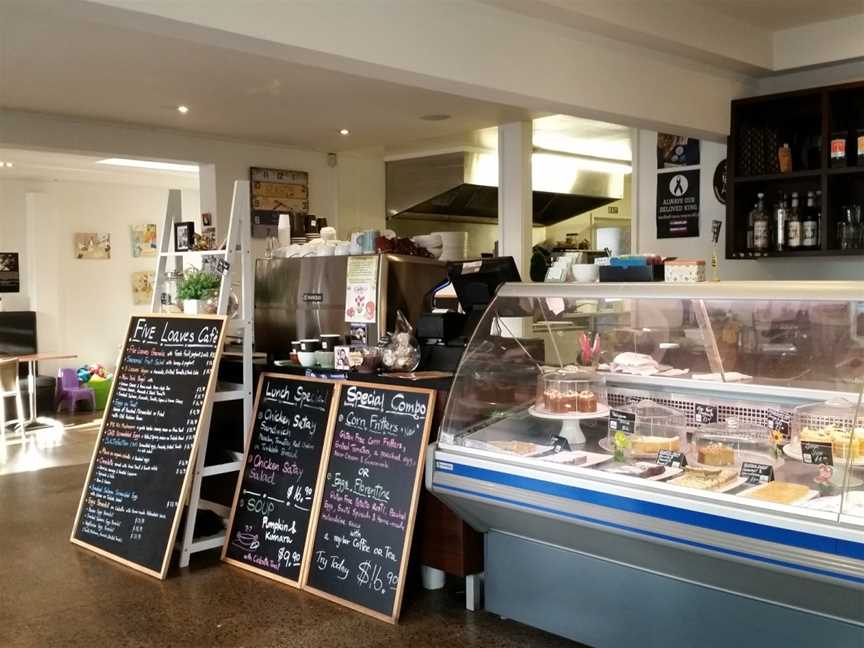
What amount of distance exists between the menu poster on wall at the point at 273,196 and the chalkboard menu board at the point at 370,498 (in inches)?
172

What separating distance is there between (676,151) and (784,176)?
0.90 metres

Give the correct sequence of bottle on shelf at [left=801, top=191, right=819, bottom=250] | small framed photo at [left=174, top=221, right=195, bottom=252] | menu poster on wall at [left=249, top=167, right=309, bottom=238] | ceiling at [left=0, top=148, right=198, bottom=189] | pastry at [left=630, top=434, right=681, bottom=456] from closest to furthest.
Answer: pastry at [left=630, top=434, right=681, bottom=456], small framed photo at [left=174, top=221, right=195, bottom=252], bottle on shelf at [left=801, top=191, right=819, bottom=250], menu poster on wall at [left=249, top=167, right=309, bottom=238], ceiling at [left=0, top=148, right=198, bottom=189]

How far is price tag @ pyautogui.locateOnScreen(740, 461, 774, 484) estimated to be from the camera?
244 centimetres

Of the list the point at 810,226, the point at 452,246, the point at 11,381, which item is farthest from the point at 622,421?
the point at 11,381

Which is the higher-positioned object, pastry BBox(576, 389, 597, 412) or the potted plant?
the potted plant

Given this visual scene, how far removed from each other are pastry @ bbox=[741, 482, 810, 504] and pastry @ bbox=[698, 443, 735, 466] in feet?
0.69

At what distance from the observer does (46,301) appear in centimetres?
1002

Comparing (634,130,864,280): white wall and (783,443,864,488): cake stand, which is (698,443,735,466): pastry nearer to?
(783,443,864,488): cake stand

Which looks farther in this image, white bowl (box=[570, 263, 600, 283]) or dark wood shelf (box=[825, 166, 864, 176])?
dark wood shelf (box=[825, 166, 864, 176])

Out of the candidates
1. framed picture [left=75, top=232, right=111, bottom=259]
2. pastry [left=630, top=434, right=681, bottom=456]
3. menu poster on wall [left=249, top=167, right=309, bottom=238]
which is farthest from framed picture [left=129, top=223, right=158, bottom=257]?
pastry [left=630, top=434, right=681, bottom=456]

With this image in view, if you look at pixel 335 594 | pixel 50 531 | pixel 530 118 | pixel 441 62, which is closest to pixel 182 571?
pixel 335 594

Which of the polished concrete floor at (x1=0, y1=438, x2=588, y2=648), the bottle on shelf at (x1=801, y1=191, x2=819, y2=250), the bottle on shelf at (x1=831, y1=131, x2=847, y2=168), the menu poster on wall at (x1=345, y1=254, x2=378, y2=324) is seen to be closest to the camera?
the polished concrete floor at (x1=0, y1=438, x2=588, y2=648)

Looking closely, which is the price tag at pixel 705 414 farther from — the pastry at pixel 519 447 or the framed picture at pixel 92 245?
the framed picture at pixel 92 245

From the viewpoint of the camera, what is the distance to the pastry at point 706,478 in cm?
243
